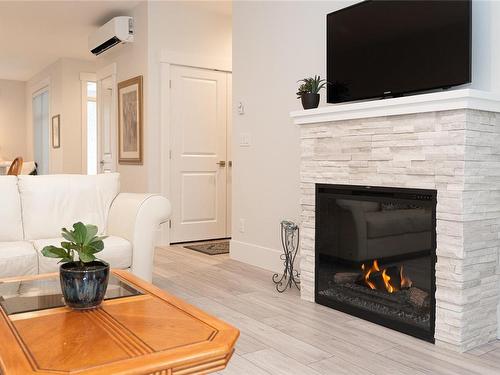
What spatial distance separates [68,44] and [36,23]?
0.96 meters

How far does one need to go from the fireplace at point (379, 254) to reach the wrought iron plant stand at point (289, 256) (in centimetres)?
40

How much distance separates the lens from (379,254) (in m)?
2.73

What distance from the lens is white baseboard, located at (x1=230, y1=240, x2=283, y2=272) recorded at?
156 inches

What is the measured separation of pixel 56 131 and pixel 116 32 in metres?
3.59

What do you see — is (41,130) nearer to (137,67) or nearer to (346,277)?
(137,67)

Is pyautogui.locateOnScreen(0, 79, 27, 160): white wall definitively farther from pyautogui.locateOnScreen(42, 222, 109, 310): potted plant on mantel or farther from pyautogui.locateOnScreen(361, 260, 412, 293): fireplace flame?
pyautogui.locateOnScreen(42, 222, 109, 310): potted plant on mantel

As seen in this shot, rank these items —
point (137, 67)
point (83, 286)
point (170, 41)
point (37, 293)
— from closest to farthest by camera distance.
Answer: point (83, 286) → point (37, 293) → point (170, 41) → point (137, 67)

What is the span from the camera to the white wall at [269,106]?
12.1 feet

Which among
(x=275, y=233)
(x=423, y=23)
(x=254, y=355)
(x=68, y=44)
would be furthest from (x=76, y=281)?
(x=68, y=44)

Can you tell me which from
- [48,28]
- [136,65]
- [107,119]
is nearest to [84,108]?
[48,28]

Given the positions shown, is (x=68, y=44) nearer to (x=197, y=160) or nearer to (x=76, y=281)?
(x=197, y=160)

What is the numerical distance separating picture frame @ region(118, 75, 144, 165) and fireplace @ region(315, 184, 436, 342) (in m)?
2.88

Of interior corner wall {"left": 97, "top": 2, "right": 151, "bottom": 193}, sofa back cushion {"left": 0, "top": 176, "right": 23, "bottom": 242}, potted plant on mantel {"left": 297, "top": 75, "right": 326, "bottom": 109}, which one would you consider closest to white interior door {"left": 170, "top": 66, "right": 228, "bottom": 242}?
interior corner wall {"left": 97, "top": 2, "right": 151, "bottom": 193}

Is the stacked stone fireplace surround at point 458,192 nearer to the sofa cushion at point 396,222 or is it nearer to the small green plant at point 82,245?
the sofa cushion at point 396,222
